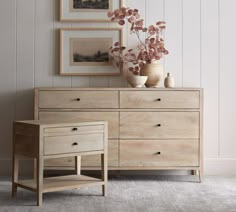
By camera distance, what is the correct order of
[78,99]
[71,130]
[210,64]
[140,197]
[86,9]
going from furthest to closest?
[210,64] < [86,9] < [78,99] < [140,197] < [71,130]

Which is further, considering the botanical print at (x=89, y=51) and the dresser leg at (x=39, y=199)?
the botanical print at (x=89, y=51)

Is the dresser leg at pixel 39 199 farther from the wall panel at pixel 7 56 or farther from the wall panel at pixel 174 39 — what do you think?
the wall panel at pixel 174 39

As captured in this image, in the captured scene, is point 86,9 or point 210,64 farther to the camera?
point 210,64

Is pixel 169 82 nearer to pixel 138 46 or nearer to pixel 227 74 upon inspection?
pixel 138 46

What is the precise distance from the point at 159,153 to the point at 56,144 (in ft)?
3.54

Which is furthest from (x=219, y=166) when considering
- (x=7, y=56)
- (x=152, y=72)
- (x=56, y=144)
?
(x=7, y=56)

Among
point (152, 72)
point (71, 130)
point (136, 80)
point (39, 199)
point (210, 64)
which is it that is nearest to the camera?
point (39, 199)

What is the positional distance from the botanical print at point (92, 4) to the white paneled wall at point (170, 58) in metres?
0.15

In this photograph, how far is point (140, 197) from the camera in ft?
13.0

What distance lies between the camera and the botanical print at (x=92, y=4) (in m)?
4.81

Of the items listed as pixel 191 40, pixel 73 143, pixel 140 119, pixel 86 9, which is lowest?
pixel 73 143

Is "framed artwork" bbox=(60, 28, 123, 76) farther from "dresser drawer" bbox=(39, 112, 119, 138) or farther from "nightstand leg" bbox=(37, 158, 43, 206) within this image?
"nightstand leg" bbox=(37, 158, 43, 206)

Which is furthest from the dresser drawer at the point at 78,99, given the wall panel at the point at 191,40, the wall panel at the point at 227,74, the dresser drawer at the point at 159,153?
the wall panel at the point at 227,74

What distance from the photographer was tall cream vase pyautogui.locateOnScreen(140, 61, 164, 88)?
185 inches
